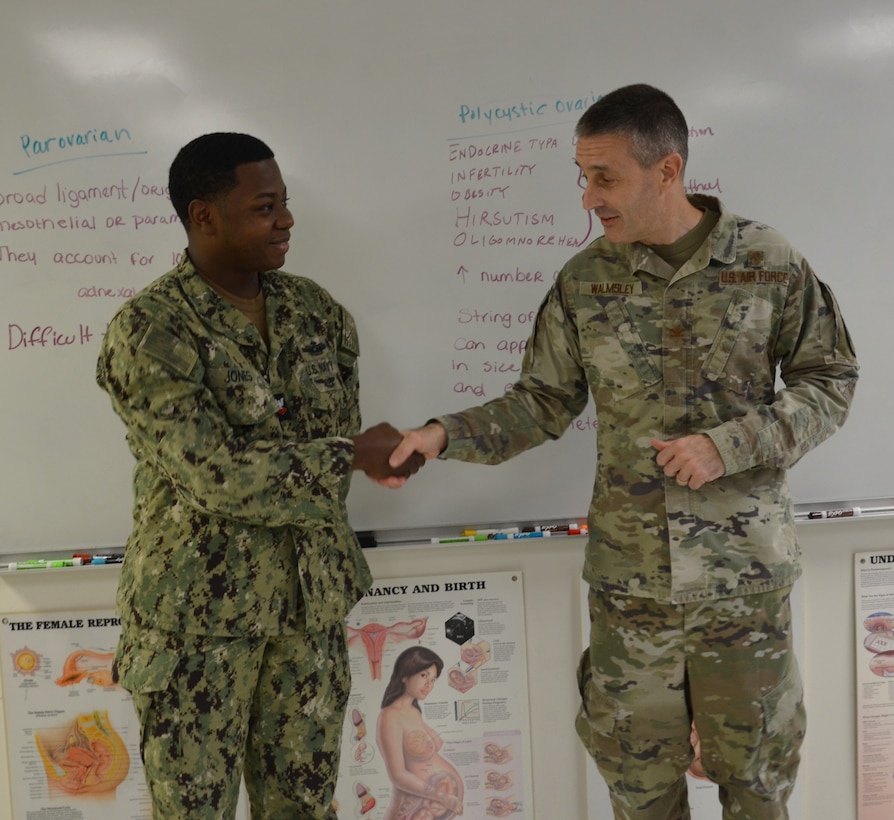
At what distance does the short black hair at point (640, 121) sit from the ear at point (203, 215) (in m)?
0.73

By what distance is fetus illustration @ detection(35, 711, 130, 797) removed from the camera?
7.53ft

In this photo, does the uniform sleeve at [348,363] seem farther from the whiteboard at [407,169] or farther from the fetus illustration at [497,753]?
the fetus illustration at [497,753]

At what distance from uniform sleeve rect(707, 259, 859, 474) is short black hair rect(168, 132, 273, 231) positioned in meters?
1.00

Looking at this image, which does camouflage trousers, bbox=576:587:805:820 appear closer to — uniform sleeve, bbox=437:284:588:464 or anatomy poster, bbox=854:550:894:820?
uniform sleeve, bbox=437:284:588:464

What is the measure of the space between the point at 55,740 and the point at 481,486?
1.26m

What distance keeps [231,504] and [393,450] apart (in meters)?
0.35

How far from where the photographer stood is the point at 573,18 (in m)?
2.15

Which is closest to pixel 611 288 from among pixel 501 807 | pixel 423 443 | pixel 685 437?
pixel 685 437

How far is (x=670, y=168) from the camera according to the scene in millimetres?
1750

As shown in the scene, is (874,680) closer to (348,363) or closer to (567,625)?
(567,625)

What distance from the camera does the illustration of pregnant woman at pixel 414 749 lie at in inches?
91.1

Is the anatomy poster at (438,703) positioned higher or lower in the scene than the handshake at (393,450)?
lower

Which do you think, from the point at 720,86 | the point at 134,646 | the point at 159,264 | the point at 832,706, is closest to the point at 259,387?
the point at 134,646

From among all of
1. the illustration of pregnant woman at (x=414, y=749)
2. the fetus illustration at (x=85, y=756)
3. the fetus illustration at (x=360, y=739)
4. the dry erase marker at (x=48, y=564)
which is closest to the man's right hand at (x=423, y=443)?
the illustration of pregnant woman at (x=414, y=749)
